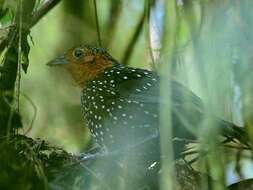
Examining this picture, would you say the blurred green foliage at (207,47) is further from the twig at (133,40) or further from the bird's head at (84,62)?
the bird's head at (84,62)

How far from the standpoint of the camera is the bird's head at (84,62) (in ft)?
13.1

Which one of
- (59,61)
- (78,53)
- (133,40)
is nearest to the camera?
(133,40)

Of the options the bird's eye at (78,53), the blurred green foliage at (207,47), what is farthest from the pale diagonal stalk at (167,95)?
the bird's eye at (78,53)

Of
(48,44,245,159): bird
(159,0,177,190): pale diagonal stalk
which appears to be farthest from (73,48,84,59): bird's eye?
(159,0,177,190): pale diagonal stalk

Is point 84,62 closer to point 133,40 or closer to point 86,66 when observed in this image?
point 86,66

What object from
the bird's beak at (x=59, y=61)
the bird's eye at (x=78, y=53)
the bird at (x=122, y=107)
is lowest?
the bird at (x=122, y=107)

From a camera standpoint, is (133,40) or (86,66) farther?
(86,66)

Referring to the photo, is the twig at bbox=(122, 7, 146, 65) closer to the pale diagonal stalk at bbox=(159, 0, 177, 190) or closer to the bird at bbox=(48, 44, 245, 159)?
the bird at bbox=(48, 44, 245, 159)

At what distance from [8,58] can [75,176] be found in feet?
1.61

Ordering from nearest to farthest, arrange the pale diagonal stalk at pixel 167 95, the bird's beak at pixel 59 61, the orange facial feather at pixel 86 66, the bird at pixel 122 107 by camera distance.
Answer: the pale diagonal stalk at pixel 167 95, the bird at pixel 122 107, the bird's beak at pixel 59 61, the orange facial feather at pixel 86 66

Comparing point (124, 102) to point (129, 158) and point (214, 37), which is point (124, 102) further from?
point (214, 37)

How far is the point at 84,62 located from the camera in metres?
4.13

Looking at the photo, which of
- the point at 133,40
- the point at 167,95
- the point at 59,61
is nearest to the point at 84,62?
the point at 59,61

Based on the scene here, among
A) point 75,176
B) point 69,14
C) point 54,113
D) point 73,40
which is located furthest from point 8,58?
point 73,40
